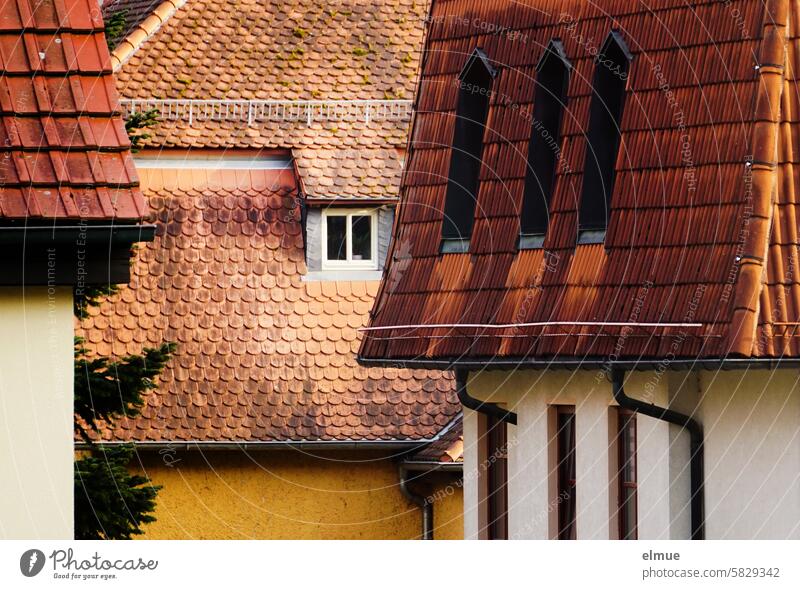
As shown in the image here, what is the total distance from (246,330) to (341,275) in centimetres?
152

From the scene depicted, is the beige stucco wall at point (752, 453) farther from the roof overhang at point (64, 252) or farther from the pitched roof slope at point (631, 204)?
the roof overhang at point (64, 252)

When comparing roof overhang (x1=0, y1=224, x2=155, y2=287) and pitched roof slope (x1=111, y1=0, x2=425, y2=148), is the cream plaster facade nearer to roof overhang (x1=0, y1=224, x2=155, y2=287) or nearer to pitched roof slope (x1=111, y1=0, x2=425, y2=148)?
roof overhang (x1=0, y1=224, x2=155, y2=287)

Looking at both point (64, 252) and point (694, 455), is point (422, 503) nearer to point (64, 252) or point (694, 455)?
point (694, 455)

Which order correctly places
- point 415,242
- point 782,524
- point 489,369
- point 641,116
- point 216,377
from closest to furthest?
1. point 782,524
2. point 641,116
3. point 489,369
4. point 415,242
5. point 216,377

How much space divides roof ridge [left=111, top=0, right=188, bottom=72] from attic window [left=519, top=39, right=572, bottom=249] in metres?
10.5

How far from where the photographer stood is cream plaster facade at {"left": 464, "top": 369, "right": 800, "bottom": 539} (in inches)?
565

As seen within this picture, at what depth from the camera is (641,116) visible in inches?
630

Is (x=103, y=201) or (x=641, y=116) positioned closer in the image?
(x=103, y=201)

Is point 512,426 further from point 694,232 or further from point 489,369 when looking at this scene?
point 694,232

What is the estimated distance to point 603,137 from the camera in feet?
54.5

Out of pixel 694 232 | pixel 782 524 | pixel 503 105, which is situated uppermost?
pixel 503 105

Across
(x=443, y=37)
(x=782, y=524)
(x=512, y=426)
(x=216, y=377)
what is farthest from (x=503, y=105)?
(x=216, y=377)

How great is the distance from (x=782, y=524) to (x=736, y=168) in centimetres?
248


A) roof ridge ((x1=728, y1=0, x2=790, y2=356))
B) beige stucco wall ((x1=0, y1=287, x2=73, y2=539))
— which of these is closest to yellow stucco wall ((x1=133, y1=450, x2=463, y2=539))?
roof ridge ((x1=728, y1=0, x2=790, y2=356))
